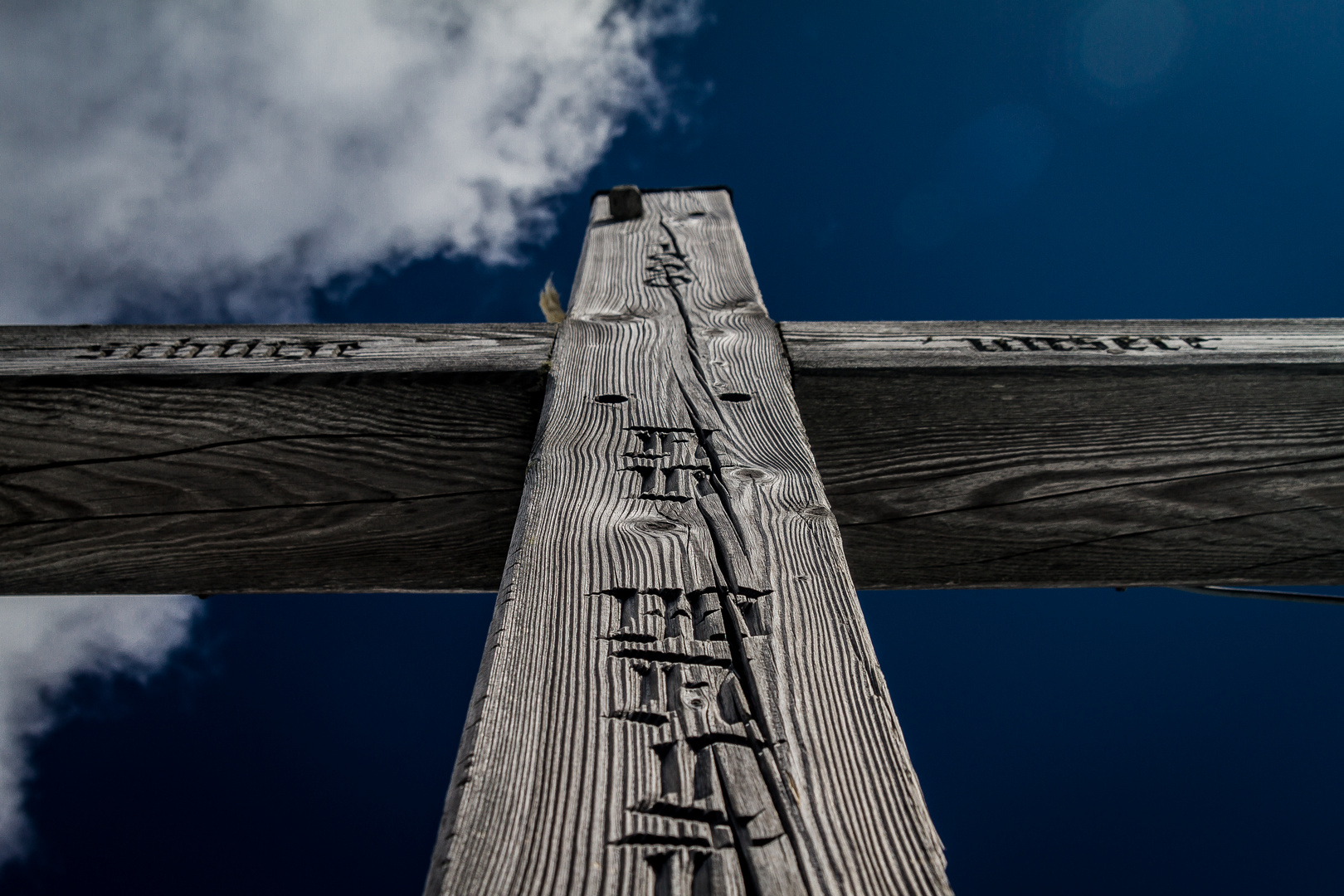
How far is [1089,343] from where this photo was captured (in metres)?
1.25

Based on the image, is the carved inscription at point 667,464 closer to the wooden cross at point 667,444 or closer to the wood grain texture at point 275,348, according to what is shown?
the wooden cross at point 667,444

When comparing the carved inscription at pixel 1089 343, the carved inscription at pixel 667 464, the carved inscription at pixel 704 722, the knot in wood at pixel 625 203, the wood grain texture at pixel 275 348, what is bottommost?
the carved inscription at pixel 704 722

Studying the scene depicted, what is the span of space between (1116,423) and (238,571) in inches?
51.3

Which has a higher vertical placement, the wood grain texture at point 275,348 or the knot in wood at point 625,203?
the knot in wood at point 625,203

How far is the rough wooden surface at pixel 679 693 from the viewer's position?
0.45 metres

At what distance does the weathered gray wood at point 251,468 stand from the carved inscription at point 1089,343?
709 mm

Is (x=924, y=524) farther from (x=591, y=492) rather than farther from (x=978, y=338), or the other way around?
(x=591, y=492)

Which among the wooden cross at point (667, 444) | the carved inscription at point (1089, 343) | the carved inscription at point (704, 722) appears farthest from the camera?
the carved inscription at point (1089, 343)

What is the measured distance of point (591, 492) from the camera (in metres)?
0.80

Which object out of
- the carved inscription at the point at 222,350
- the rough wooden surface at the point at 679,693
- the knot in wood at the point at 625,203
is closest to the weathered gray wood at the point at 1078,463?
the rough wooden surface at the point at 679,693

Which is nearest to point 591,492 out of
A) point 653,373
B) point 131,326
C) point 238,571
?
point 653,373

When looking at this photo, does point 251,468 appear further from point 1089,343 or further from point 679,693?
point 1089,343

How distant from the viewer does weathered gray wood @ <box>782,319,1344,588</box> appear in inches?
43.5

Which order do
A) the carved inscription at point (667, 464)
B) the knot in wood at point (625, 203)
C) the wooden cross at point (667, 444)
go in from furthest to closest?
the knot in wood at point (625, 203) → the wooden cross at point (667, 444) → the carved inscription at point (667, 464)
